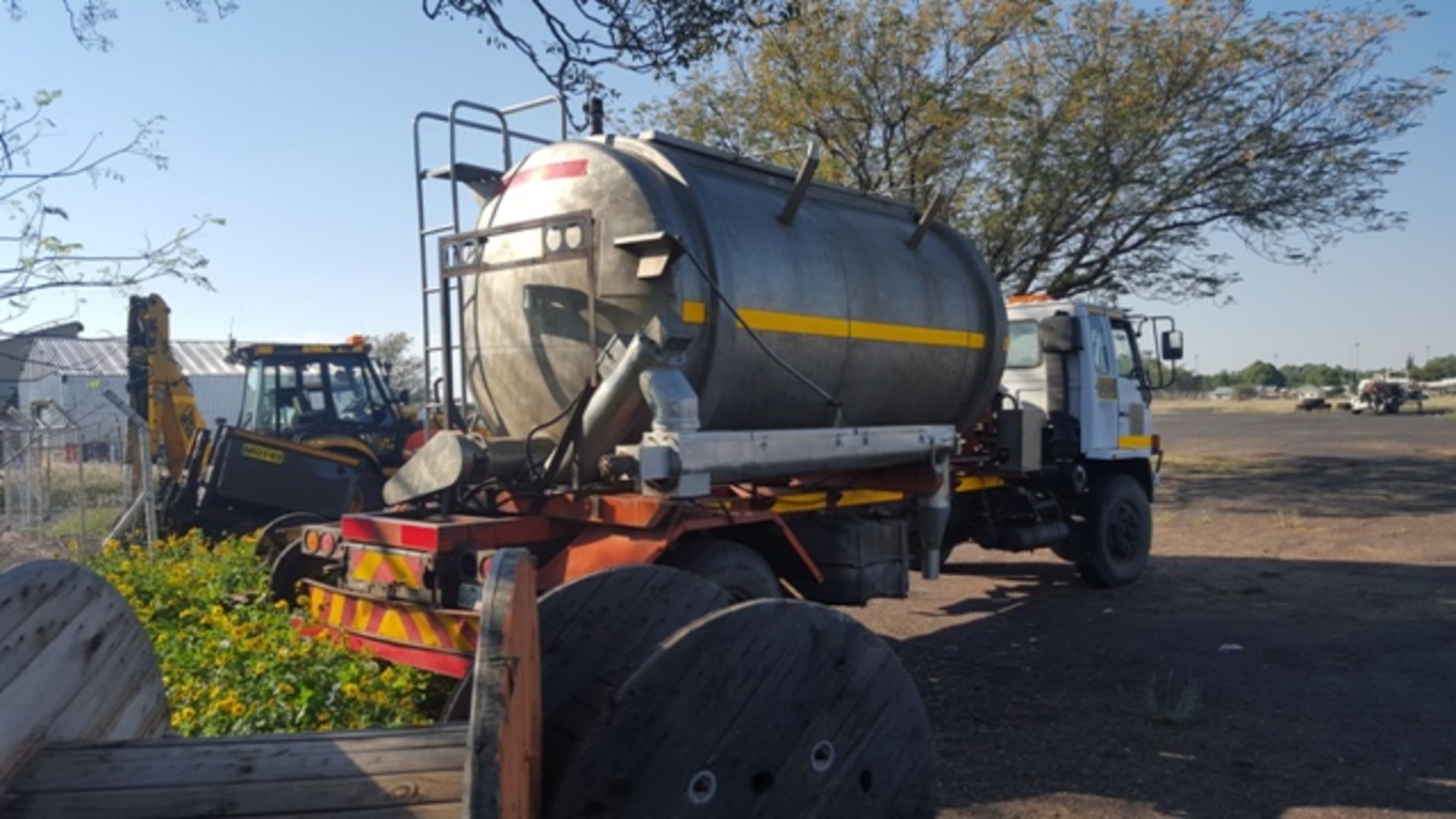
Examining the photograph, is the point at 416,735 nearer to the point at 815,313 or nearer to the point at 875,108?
the point at 815,313

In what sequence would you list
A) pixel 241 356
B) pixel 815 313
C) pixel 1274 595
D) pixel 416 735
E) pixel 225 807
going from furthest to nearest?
pixel 241 356, pixel 1274 595, pixel 815 313, pixel 416 735, pixel 225 807

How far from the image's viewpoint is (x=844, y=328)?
652 centimetres

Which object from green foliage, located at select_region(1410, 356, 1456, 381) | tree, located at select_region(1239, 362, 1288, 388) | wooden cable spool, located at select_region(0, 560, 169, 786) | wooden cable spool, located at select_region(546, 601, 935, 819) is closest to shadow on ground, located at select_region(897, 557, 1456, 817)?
wooden cable spool, located at select_region(546, 601, 935, 819)

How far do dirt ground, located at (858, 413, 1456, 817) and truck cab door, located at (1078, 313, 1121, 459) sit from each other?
143 centimetres

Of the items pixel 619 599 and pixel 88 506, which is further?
pixel 88 506

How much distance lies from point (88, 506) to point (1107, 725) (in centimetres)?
1425

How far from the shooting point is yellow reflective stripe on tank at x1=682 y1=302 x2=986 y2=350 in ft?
19.0

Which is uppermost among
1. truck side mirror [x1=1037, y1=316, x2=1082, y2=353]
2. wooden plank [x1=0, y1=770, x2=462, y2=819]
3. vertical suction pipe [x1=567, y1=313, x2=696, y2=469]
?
truck side mirror [x1=1037, y1=316, x2=1082, y2=353]

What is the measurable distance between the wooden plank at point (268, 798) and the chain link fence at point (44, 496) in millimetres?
8472

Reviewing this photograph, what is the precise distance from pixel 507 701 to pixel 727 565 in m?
3.75

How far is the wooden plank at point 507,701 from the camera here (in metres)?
1.79

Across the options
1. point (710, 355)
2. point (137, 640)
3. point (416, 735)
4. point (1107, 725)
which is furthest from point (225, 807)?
point (1107, 725)

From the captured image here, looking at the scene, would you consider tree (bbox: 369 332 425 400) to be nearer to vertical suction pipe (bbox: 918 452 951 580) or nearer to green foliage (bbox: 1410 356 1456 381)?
vertical suction pipe (bbox: 918 452 951 580)

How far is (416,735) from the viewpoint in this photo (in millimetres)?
2283
